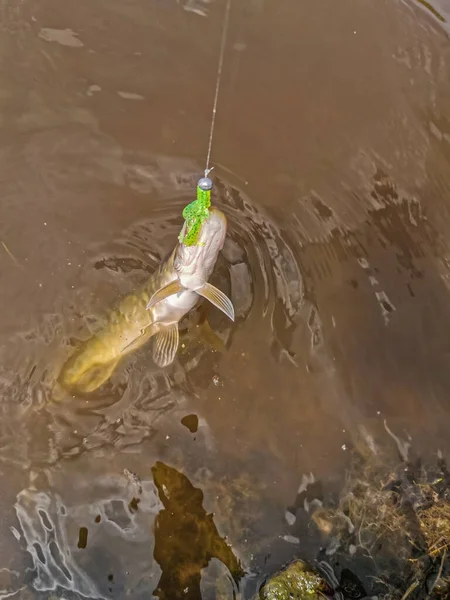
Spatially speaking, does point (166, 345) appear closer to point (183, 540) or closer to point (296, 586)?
point (183, 540)

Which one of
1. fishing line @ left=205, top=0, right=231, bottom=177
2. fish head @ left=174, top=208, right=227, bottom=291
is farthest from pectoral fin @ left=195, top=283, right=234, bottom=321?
fishing line @ left=205, top=0, right=231, bottom=177

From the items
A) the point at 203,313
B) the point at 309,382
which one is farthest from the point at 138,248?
the point at 309,382

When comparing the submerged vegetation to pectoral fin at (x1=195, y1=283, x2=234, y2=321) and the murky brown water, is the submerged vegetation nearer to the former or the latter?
the murky brown water

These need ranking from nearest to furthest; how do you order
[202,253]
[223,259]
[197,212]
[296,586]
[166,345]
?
[197,212] < [202,253] < [296,586] < [166,345] < [223,259]

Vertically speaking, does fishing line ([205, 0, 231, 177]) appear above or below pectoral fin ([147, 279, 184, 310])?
above

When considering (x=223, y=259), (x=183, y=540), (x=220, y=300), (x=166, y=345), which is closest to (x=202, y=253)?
(x=220, y=300)

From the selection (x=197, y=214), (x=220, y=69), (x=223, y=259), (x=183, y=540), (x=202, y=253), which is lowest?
(x=183, y=540)
